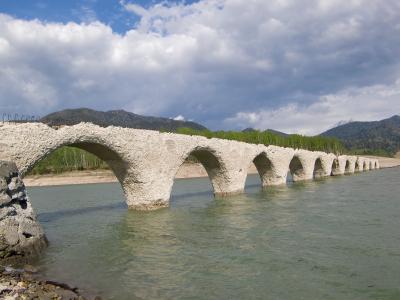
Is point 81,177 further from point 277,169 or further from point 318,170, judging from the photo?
point 277,169

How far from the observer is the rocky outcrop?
935 centimetres

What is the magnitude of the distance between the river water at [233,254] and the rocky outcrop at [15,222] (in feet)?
1.67

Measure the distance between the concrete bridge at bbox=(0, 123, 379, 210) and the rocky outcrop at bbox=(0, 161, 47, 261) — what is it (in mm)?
1445

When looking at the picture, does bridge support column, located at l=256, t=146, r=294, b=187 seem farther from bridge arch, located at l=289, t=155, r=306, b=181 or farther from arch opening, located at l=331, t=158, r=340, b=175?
arch opening, located at l=331, t=158, r=340, b=175

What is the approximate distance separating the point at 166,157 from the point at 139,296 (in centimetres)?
1165

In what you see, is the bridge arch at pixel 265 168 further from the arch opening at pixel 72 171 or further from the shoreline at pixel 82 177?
the shoreline at pixel 82 177

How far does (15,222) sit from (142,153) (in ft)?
25.7

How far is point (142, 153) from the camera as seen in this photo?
17156mm

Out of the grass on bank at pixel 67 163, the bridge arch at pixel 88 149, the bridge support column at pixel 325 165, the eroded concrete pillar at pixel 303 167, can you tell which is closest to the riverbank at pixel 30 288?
the bridge arch at pixel 88 149

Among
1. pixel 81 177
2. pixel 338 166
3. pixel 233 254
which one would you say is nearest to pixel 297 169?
pixel 338 166

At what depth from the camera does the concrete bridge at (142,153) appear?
12.2 meters

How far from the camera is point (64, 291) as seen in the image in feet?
22.8

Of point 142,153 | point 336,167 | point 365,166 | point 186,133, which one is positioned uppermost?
point 186,133

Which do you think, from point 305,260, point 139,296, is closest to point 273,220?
point 305,260
